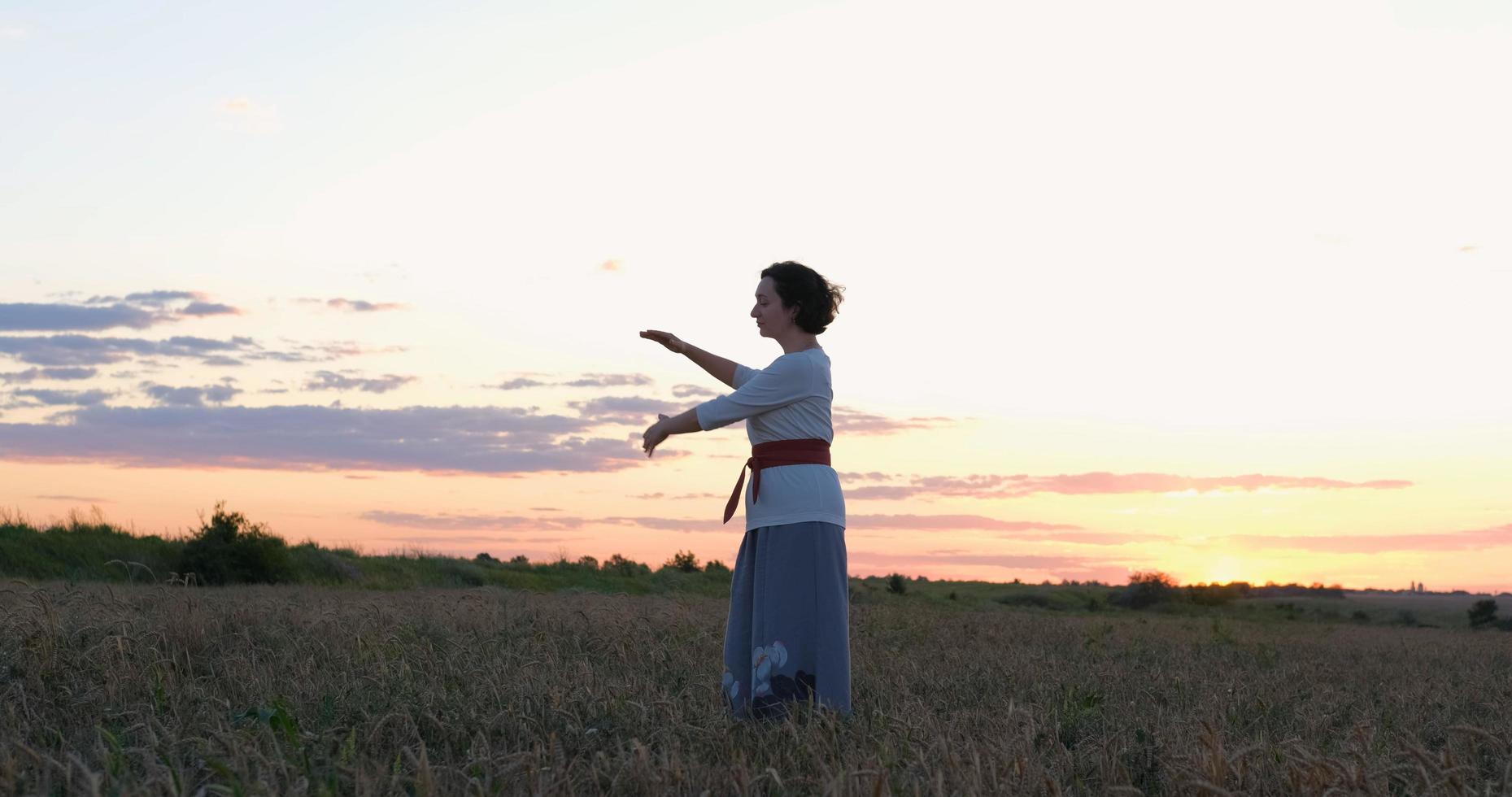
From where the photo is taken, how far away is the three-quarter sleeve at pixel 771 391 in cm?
627

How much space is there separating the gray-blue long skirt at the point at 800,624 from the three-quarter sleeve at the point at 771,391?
0.64 meters

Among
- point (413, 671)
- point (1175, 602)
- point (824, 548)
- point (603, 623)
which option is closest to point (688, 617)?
point (603, 623)

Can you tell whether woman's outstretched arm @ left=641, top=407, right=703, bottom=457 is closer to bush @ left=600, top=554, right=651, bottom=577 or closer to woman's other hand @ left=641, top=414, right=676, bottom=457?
woman's other hand @ left=641, top=414, right=676, bottom=457

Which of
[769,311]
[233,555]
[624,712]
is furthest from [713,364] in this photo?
[233,555]

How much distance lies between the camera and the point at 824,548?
650 cm

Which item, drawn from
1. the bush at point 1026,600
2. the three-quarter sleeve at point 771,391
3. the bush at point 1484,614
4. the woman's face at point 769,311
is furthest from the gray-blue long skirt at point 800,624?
the bush at point 1484,614

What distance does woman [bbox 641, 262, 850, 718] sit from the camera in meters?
6.42

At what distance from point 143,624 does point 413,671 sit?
87.0 inches

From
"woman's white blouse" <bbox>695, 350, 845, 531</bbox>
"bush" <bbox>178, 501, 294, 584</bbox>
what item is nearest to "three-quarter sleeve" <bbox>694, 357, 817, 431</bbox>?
"woman's white blouse" <bbox>695, 350, 845, 531</bbox>

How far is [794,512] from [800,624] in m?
0.57

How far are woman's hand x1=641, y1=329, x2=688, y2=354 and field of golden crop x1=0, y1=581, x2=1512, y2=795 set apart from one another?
1.95 metres

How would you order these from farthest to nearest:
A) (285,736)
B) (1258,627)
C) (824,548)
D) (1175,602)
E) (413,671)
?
1. (1175,602)
2. (1258,627)
3. (413,671)
4. (824,548)
5. (285,736)

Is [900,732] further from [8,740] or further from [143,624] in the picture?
[143,624]

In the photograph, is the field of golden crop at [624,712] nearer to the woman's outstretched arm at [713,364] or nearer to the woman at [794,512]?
the woman at [794,512]
